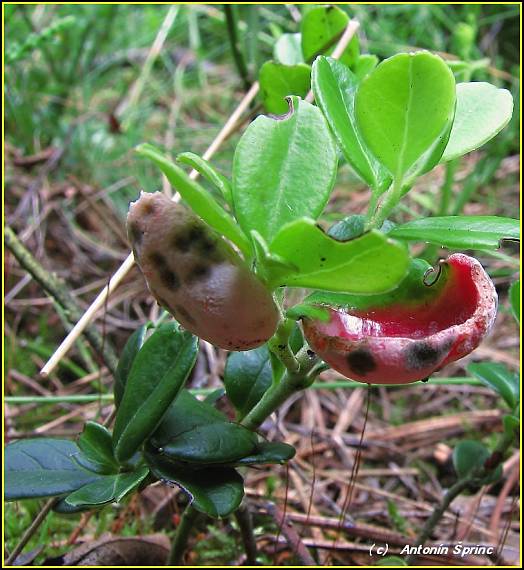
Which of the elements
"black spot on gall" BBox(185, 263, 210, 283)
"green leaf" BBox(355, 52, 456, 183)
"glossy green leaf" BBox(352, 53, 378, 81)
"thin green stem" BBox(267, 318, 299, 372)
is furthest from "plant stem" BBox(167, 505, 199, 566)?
"glossy green leaf" BBox(352, 53, 378, 81)

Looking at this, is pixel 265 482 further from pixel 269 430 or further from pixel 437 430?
pixel 437 430

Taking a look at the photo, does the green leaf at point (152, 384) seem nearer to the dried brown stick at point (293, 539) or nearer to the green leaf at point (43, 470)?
the green leaf at point (43, 470)

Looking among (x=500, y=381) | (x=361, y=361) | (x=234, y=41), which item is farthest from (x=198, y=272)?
(x=234, y=41)

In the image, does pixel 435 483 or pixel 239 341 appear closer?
pixel 239 341

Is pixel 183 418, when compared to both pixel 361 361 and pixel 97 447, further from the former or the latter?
pixel 361 361

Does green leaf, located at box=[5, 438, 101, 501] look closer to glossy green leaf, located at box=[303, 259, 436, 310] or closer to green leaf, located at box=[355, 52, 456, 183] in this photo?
glossy green leaf, located at box=[303, 259, 436, 310]

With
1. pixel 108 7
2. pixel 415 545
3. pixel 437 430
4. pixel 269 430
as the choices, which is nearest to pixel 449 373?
pixel 437 430
